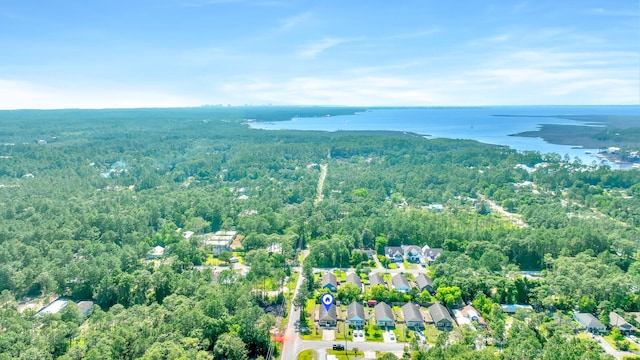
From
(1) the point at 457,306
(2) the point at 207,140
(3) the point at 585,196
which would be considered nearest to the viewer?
(1) the point at 457,306

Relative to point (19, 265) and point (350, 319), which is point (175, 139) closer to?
point (19, 265)

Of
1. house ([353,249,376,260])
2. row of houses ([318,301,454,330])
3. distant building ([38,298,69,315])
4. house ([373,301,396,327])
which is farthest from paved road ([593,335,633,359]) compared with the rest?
distant building ([38,298,69,315])

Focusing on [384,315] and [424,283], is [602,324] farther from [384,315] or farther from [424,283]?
[384,315]

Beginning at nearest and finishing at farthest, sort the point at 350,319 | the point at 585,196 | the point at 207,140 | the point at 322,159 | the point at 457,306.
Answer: the point at 350,319
the point at 457,306
the point at 585,196
the point at 322,159
the point at 207,140

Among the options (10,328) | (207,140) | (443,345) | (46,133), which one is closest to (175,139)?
(207,140)

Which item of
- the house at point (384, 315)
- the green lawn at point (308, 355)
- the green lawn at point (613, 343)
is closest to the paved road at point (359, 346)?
the green lawn at point (308, 355)

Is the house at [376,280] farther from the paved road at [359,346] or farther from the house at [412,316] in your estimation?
the paved road at [359,346]

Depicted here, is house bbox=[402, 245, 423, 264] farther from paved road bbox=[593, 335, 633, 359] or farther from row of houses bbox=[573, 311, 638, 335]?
paved road bbox=[593, 335, 633, 359]
